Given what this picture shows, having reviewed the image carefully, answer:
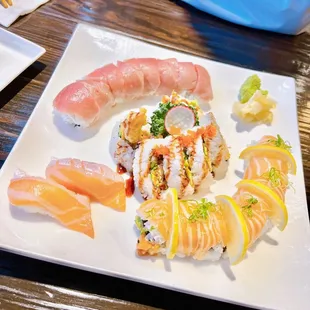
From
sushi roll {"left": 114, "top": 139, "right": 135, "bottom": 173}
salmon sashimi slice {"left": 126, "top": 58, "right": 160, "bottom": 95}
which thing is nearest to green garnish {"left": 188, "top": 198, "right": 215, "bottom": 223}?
sushi roll {"left": 114, "top": 139, "right": 135, "bottom": 173}

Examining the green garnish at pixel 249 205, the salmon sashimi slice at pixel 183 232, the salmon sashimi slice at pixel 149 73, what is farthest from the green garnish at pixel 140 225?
the salmon sashimi slice at pixel 149 73

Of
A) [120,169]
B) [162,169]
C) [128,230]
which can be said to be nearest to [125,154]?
[120,169]

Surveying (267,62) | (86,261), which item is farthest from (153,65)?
(86,261)

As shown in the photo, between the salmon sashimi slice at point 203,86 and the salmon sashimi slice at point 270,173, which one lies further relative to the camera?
the salmon sashimi slice at point 203,86

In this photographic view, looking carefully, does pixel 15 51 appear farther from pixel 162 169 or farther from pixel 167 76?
pixel 162 169

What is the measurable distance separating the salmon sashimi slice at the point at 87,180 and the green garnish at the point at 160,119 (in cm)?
36

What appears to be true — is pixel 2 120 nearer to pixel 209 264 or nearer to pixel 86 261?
pixel 86 261

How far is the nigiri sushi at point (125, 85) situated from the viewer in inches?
90.7

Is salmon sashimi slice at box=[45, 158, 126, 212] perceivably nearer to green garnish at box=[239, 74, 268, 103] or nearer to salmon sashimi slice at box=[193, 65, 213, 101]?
salmon sashimi slice at box=[193, 65, 213, 101]

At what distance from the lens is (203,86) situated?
258cm

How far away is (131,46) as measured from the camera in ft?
9.19

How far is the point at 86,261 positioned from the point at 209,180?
2.58 feet

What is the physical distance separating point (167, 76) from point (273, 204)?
3.21 feet

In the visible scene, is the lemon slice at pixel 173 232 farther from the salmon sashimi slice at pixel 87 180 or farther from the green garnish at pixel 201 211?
the salmon sashimi slice at pixel 87 180
